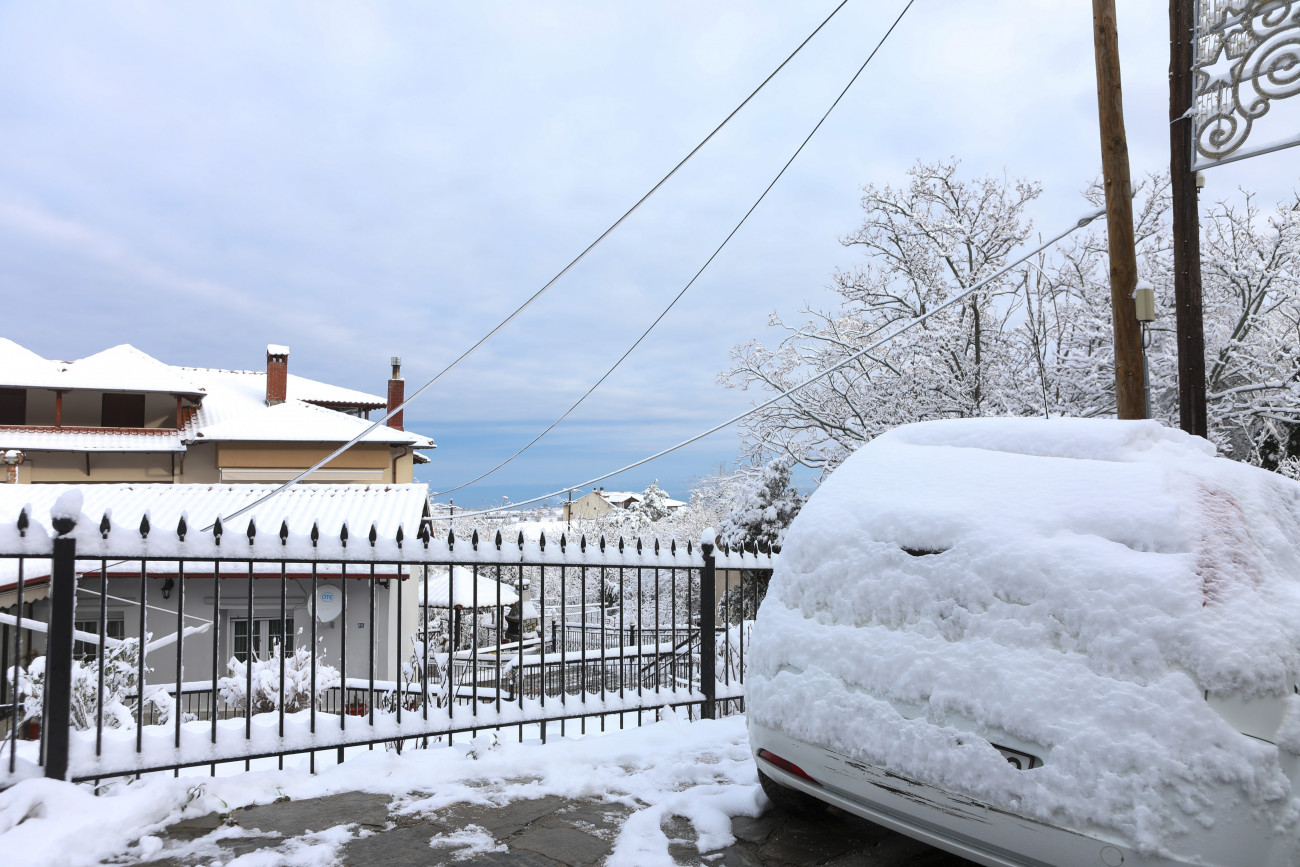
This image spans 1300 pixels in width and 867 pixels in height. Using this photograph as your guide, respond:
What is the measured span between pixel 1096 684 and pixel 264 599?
15585mm

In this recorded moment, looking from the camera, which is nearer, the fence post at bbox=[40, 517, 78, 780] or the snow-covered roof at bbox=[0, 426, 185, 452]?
the fence post at bbox=[40, 517, 78, 780]

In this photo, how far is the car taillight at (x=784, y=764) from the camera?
115 inches

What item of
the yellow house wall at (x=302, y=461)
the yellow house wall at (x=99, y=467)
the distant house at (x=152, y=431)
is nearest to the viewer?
the yellow house wall at (x=99, y=467)

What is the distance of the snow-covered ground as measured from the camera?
3.10 meters

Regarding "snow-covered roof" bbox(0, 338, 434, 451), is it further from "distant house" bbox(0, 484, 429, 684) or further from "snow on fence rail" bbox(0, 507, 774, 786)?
"snow on fence rail" bbox(0, 507, 774, 786)

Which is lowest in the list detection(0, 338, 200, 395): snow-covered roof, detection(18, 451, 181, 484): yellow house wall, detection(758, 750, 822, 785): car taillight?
detection(758, 750, 822, 785): car taillight

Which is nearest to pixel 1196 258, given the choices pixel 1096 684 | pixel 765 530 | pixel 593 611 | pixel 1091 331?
pixel 1096 684

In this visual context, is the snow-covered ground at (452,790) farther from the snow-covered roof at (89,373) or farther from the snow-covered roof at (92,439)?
the snow-covered roof at (89,373)

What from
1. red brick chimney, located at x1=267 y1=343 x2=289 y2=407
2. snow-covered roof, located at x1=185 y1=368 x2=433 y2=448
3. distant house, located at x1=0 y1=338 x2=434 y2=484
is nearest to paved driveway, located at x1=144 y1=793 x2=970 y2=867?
snow-covered roof, located at x1=185 y1=368 x2=433 y2=448

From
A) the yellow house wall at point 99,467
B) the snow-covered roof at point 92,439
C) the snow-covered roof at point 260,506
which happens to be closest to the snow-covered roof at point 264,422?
the snow-covered roof at point 92,439

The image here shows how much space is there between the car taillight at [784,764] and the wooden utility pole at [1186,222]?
640cm

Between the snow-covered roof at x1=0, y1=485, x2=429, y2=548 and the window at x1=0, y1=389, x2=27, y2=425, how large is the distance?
1061cm

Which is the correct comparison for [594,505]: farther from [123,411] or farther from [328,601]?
[328,601]

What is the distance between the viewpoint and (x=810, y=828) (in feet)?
11.2
